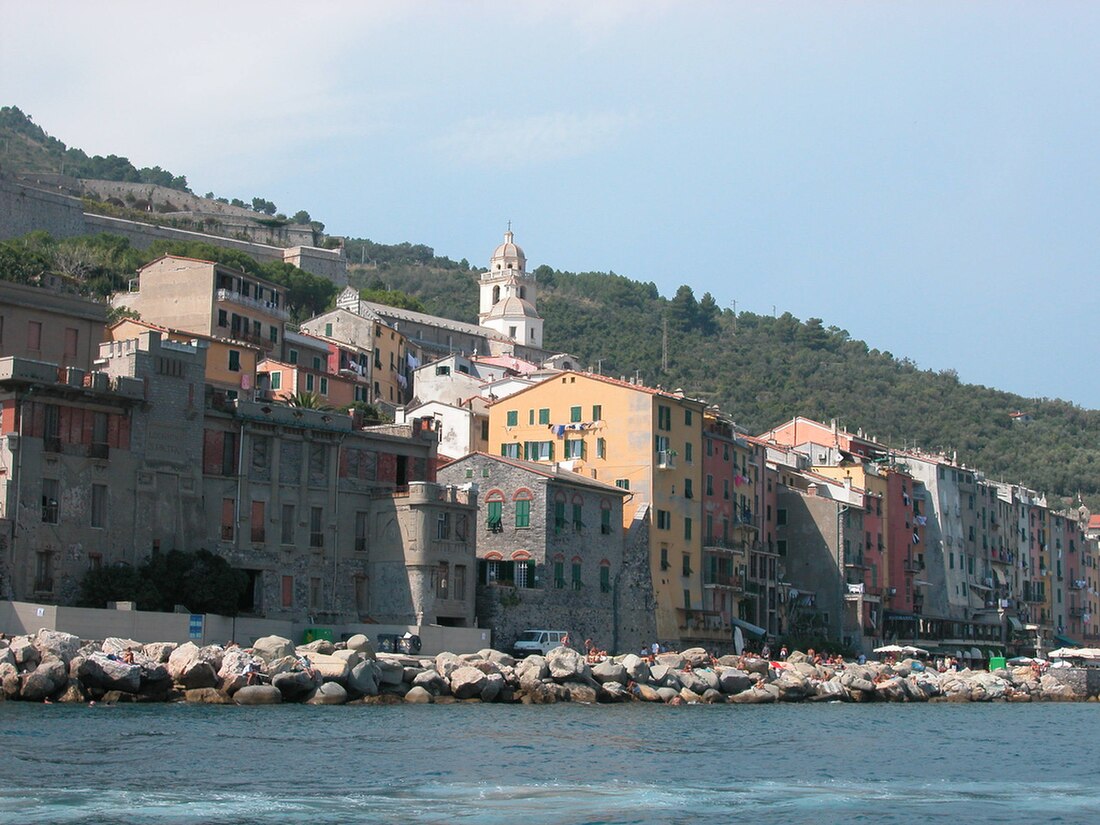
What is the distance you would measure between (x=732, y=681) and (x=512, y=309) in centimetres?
8225

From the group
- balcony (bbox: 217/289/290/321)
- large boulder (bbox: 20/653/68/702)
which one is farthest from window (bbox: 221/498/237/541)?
balcony (bbox: 217/289/290/321)

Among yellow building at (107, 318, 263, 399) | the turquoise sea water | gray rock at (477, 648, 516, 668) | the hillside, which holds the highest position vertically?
the hillside

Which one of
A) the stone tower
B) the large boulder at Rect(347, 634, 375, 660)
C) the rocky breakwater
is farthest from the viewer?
the stone tower

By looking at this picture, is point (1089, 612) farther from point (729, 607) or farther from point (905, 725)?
point (905, 725)

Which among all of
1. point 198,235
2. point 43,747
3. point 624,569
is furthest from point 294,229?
point 43,747

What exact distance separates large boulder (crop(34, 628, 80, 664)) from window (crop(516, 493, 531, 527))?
23.6m

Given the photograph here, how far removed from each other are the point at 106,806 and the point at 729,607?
52898 millimetres

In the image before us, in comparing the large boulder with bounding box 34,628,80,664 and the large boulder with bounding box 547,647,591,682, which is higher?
the large boulder with bounding box 34,628,80,664

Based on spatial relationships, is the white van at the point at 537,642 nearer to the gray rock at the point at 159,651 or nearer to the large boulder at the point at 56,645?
the gray rock at the point at 159,651

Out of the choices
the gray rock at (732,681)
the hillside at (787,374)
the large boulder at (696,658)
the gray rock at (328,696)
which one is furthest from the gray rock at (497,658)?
the hillside at (787,374)

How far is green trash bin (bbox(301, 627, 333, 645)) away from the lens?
5453 centimetres

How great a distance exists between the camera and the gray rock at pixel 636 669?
181ft

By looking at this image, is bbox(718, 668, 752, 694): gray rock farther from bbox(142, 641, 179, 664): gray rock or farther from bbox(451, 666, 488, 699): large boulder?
bbox(142, 641, 179, 664): gray rock

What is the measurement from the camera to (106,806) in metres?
26.0
